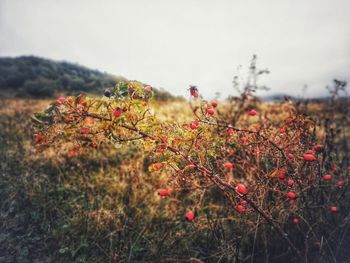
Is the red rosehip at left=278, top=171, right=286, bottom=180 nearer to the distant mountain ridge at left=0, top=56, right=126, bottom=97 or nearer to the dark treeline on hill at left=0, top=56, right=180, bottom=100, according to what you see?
the dark treeline on hill at left=0, top=56, right=180, bottom=100

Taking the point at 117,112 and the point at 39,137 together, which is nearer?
the point at 117,112

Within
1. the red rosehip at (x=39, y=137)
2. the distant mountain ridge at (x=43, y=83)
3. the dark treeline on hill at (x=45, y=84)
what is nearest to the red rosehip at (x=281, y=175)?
the red rosehip at (x=39, y=137)

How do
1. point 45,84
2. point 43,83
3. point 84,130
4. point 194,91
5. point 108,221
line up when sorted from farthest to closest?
point 43,83 < point 45,84 < point 108,221 < point 84,130 < point 194,91

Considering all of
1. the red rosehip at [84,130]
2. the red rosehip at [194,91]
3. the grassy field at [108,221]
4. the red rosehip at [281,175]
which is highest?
the red rosehip at [194,91]

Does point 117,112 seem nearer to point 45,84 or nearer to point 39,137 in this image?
point 39,137

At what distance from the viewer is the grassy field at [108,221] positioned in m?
2.68

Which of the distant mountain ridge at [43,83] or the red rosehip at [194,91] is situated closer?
the red rosehip at [194,91]

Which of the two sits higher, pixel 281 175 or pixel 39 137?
pixel 39 137

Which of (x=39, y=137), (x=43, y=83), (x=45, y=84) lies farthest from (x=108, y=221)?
(x=43, y=83)

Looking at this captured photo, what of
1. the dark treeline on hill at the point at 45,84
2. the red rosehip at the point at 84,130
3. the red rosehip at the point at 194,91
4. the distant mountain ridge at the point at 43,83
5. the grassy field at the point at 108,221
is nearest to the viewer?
the red rosehip at the point at 194,91

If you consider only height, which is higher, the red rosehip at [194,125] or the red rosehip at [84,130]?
the red rosehip at [194,125]

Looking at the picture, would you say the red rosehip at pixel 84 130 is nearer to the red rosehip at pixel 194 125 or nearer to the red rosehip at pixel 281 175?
the red rosehip at pixel 194 125

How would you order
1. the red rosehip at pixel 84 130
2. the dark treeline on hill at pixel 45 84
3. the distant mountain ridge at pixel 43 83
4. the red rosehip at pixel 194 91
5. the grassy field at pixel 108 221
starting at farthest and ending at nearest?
the distant mountain ridge at pixel 43 83 → the dark treeline on hill at pixel 45 84 → the grassy field at pixel 108 221 → the red rosehip at pixel 84 130 → the red rosehip at pixel 194 91

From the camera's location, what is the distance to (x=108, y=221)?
→ 117 inches
